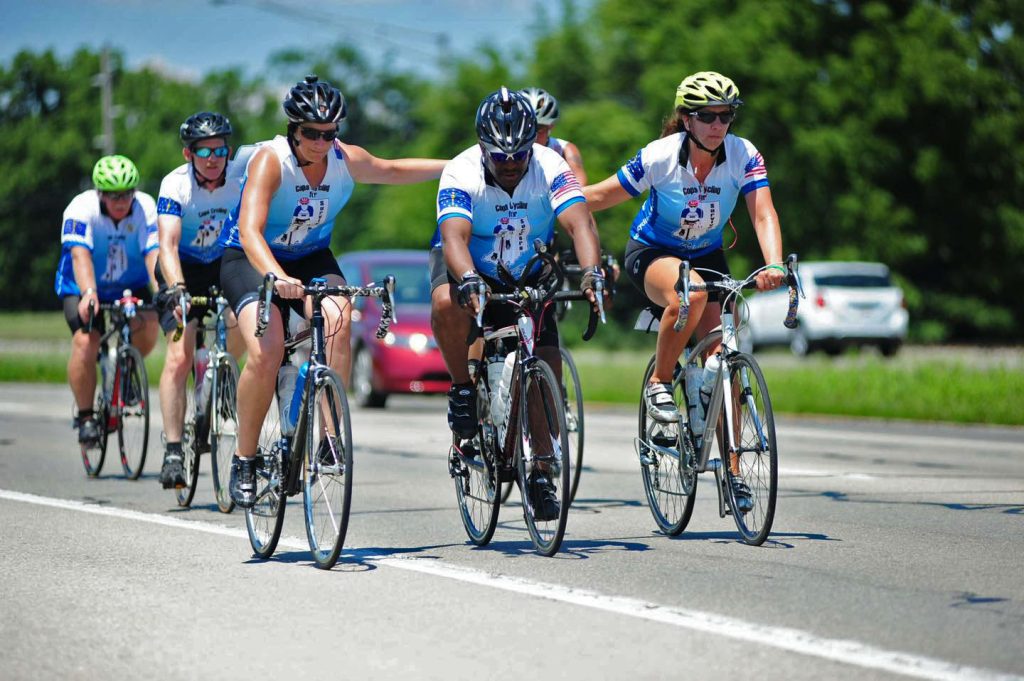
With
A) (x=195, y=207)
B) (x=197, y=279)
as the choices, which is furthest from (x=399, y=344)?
(x=195, y=207)

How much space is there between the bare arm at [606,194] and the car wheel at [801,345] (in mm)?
24369

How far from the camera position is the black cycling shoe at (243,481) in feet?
24.9

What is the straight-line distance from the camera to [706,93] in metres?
7.99

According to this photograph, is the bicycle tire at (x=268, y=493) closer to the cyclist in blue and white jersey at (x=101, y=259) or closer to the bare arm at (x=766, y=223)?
the bare arm at (x=766, y=223)

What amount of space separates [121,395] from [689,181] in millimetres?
4756

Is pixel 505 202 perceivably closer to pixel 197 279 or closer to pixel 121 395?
pixel 197 279

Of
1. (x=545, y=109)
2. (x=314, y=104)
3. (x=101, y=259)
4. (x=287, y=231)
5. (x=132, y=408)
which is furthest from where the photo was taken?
(x=101, y=259)

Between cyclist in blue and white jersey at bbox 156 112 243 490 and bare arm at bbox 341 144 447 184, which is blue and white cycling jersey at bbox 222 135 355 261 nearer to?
bare arm at bbox 341 144 447 184

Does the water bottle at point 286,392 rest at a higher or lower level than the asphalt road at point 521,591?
higher

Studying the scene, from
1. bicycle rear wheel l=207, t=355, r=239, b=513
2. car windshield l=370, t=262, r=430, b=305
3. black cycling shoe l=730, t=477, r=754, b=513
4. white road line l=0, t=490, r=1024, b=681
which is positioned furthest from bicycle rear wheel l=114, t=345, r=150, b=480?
car windshield l=370, t=262, r=430, b=305

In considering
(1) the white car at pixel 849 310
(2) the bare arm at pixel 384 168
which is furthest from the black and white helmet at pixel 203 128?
(1) the white car at pixel 849 310

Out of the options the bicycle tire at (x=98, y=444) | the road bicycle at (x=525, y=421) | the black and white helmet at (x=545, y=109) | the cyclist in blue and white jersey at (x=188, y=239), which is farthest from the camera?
the bicycle tire at (x=98, y=444)

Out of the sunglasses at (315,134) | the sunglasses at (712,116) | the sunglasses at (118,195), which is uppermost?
the sunglasses at (712,116)

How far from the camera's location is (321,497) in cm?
713
